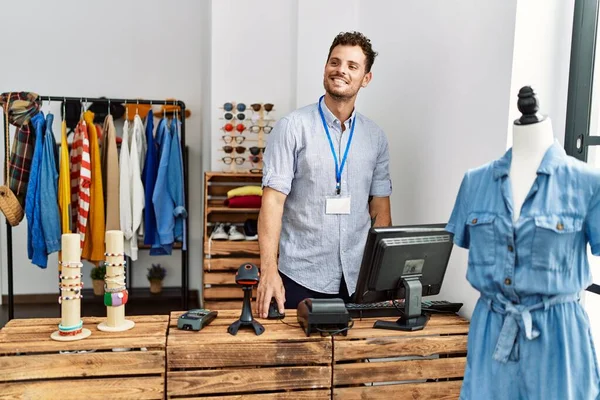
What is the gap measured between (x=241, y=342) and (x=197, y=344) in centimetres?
14

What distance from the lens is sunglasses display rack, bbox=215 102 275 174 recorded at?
13.2ft

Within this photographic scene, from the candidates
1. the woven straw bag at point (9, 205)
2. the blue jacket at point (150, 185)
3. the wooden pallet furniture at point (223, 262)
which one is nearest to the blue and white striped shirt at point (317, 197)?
the wooden pallet furniture at point (223, 262)

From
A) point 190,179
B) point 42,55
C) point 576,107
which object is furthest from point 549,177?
point 42,55

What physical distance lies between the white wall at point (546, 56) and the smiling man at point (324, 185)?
690 millimetres

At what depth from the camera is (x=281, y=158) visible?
2.34m

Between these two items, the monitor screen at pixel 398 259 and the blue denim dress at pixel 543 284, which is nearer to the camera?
the blue denim dress at pixel 543 284

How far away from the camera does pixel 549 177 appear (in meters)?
1.27

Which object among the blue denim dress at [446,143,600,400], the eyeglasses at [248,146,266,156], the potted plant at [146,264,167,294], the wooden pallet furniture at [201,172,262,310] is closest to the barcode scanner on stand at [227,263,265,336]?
the blue denim dress at [446,143,600,400]

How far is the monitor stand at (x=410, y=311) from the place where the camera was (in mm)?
1931

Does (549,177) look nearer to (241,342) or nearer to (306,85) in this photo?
(241,342)

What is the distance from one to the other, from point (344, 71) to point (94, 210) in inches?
93.7

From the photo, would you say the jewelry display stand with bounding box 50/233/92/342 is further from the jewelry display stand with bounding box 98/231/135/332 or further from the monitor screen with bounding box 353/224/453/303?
the monitor screen with bounding box 353/224/453/303

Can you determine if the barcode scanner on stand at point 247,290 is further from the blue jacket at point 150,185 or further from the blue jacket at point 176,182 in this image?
the blue jacket at point 150,185

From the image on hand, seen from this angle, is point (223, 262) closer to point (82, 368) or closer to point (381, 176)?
point (381, 176)
